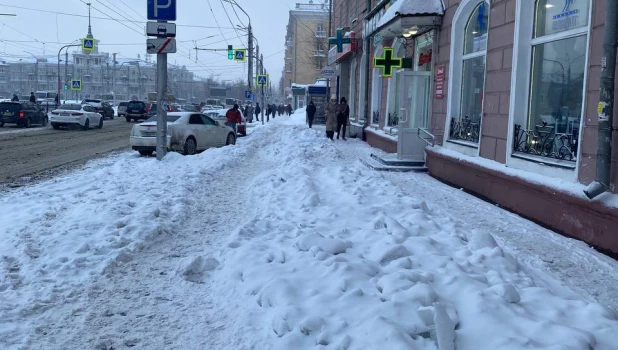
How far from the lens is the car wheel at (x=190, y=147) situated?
54.9 ft

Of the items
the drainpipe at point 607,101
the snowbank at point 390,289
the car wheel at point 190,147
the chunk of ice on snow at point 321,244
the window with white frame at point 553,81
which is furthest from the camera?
the car wheel at point 190,147

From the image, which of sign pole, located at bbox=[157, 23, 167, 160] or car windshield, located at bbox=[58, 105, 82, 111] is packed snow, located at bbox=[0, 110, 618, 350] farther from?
car windshield, located at bbox=[58, 105, 82, 111]

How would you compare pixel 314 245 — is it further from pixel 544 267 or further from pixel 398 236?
pixel 544 267

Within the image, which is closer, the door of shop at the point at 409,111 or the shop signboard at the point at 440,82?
the shop signboard at the point at 440,82

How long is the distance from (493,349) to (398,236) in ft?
8.07

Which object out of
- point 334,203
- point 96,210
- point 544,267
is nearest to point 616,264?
point 544,267

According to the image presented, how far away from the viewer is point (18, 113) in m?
28.1

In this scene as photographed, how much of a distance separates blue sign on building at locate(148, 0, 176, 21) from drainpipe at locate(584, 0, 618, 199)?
10.2 m

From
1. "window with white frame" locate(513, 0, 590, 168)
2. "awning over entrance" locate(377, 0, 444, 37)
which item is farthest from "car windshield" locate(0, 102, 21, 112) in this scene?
"window with white frame" locate(513, 0, 590, 168)

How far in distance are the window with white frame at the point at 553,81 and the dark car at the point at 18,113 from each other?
26.8m

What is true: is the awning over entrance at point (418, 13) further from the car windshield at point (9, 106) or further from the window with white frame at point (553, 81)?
the car windshield at point (9, 106)

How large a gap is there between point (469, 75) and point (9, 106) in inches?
990

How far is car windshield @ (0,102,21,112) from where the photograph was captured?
2798 centimetres

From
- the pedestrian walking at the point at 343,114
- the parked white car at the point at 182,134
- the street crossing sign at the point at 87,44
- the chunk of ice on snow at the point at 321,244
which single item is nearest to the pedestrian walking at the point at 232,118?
the pedestrian walking at the point at 343,114
